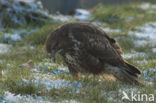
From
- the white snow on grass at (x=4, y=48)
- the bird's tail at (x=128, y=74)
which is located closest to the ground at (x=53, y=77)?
the white snow on grass at (x=4, y=48)

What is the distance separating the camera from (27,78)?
4.37 meters

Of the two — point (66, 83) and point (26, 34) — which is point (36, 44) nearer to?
point (26, 34)

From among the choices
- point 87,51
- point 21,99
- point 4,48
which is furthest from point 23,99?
point 4,48

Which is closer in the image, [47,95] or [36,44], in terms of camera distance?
[47,95]

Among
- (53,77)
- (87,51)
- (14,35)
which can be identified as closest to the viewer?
(53,77)

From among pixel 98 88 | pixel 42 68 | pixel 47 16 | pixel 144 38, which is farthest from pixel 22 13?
pixel 98 88

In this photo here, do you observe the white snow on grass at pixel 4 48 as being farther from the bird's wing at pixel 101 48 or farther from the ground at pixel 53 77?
the bird's wing at pixel 101 48

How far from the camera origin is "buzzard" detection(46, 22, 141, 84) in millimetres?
4699

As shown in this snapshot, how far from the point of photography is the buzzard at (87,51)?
470 cm

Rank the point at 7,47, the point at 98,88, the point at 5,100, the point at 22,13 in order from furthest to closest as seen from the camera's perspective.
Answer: the point at 22,13 < the point at 7,47 < the point at 98,88 < the point at 5,100

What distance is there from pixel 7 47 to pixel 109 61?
3998 millimetres

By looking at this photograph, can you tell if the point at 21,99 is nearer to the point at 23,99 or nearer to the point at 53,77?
the point at 23,99

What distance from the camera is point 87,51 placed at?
15.6 feet

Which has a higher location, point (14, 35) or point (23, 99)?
point (14, 35)
